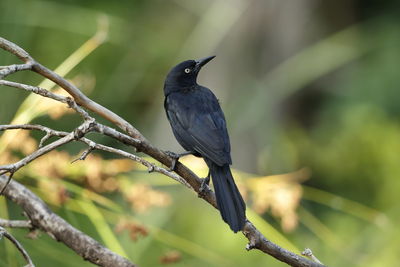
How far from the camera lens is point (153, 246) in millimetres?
3408

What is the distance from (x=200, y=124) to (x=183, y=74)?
65 cm

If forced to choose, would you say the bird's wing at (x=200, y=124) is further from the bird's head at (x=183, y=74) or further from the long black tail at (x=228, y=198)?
the bird's head at (x=183, y=74)

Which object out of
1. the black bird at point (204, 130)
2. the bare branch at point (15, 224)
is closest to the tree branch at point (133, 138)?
the black bird at point (204, 130)

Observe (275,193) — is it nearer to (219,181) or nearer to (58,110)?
(219,181)

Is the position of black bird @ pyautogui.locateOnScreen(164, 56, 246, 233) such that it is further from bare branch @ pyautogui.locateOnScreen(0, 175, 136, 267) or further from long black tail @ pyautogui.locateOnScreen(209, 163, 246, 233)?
bare branch @ pyautogui.locateOnScreen(0, 175, 136, 267)

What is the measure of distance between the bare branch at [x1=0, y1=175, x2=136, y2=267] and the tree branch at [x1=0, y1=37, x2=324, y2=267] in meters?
0.44

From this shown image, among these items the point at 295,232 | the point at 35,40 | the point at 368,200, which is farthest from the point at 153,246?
the point at 368,200

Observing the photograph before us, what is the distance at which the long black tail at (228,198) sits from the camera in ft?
8.33

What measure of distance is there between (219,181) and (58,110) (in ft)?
2.37

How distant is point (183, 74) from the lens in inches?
157

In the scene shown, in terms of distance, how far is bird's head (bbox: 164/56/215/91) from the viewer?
3.94m

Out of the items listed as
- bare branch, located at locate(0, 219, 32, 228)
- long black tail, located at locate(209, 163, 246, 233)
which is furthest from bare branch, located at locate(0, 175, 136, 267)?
long black tail, located at locate(209, 163, 246, 233)

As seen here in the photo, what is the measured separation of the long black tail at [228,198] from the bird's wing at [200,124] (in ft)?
0.14

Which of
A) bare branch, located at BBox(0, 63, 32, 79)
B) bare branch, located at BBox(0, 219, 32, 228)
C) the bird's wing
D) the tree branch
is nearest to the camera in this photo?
bare branch, located at BBox(0, 63, 32, 79)
